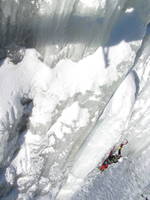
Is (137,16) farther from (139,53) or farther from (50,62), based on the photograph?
(50,62)

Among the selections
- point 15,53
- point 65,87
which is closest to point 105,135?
point 65,87

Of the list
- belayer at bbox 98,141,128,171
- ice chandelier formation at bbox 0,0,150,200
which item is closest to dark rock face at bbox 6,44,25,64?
ice chandelier formation at bbox 0,0,150,200

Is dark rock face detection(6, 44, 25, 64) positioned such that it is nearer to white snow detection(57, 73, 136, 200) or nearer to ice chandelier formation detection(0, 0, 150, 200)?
ice chandelier formation detection(0, 0, 150, 200)

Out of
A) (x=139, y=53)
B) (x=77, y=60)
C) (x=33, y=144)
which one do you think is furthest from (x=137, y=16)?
(x=33, y=144)

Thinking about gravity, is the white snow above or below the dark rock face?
below

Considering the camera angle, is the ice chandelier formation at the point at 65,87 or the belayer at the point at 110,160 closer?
the ice chandelier formation at the point at 65,87

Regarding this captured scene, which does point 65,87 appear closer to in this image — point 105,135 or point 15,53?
point 15,53

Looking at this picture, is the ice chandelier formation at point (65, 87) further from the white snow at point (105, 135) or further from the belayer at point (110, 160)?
the belayer at point (110, 160)

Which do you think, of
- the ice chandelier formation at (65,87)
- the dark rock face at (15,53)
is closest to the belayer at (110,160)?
the ice chandelier formation at (65,87)

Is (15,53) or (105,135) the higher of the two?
(15,53)
